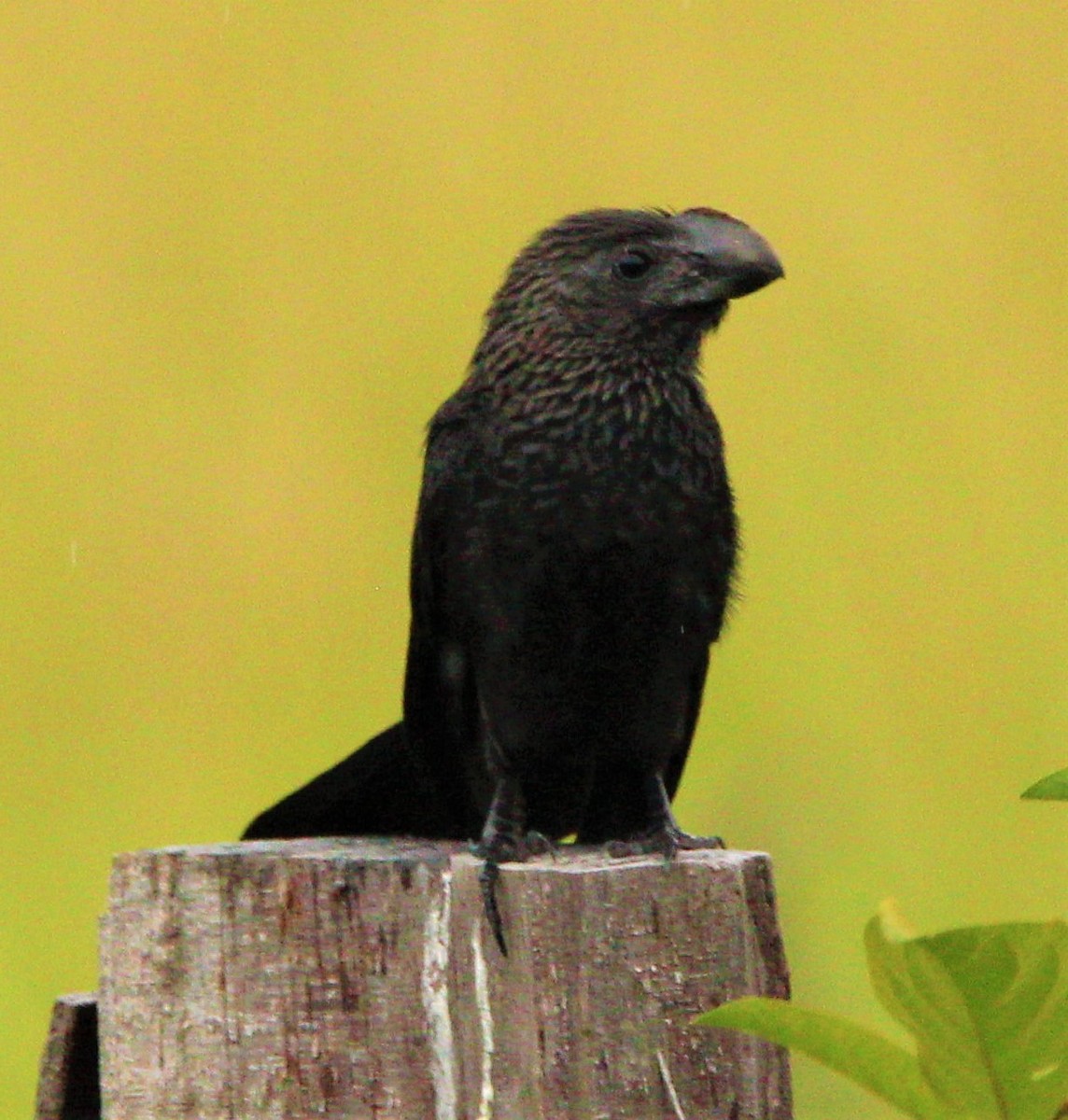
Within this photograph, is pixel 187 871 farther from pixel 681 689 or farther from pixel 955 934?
pixel 955 934

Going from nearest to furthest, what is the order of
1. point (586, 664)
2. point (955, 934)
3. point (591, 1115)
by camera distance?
1. point (955, 934)
2. point (591, 1115)
3. point (586, 664)

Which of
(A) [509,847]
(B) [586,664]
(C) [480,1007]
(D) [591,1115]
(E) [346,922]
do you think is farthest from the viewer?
(B) [586,664]

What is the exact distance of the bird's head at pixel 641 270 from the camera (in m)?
2.62

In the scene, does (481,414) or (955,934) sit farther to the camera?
(481,414)

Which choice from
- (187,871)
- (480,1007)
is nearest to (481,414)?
(187,871)

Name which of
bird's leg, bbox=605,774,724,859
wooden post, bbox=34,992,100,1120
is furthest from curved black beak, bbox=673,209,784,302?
wooden post, bbox=34,992,100,1120

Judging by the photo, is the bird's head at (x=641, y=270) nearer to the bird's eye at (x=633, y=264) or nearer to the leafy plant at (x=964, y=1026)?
the bird's eye at (x=633, y=264)

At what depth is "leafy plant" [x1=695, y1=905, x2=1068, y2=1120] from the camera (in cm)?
55

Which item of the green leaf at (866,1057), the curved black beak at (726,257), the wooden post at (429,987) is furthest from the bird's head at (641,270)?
the green leaf at (866,1057)

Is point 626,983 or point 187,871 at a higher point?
point 187,871

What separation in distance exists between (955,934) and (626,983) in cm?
112

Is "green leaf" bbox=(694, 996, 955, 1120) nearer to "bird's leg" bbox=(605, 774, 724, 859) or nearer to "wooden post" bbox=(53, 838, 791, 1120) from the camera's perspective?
"wooden post" bbox=(53, 838, 791, 1120)

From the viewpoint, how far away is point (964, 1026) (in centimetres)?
56

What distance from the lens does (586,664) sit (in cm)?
266
